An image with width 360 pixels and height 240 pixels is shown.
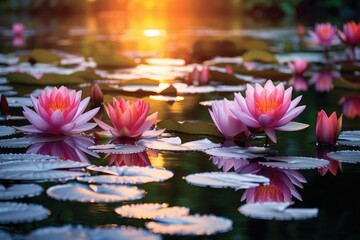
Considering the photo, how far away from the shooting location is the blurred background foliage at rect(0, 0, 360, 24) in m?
23.4

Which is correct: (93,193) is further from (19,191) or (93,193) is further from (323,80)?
(323,80)

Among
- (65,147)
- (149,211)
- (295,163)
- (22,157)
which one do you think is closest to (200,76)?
(65,147)

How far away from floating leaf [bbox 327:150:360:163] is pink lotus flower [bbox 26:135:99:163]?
786mm

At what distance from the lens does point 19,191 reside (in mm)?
1900

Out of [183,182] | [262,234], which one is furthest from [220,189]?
[262,234]

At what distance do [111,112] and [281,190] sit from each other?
83cm

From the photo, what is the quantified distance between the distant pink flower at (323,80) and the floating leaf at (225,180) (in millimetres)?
2824

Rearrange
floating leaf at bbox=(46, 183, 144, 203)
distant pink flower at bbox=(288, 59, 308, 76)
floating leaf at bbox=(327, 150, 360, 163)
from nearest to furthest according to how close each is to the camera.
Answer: floating leaf at bbox=(46, 183, 144, 203), floating leaf at bbox=(327, 150, 360, 163), distant pink flower at bbox=(288, 59, 308, 76)

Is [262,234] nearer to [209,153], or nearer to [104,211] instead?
[104,211]

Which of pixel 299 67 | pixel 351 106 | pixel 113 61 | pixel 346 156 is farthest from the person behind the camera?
pixel 113 61

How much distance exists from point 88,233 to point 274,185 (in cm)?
72

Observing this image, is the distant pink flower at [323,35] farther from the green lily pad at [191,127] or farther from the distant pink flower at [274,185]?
the distant pink flower at [274,185]

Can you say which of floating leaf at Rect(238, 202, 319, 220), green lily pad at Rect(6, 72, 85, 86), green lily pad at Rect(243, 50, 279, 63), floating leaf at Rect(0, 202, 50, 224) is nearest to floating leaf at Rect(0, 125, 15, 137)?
floating leaf at Rect(0, 202, 50, 224)

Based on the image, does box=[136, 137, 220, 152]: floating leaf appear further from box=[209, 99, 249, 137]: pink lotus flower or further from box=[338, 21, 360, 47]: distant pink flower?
box=[338, 21, 360, 47]: distant pink flower
